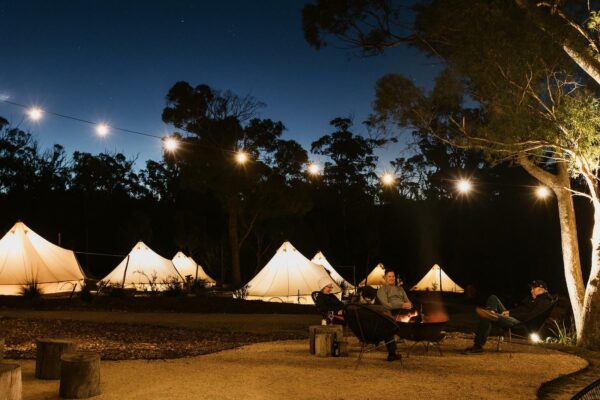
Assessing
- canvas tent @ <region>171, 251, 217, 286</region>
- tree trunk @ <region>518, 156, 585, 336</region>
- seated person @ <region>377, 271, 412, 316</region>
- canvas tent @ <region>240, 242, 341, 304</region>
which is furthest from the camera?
canvas tent @ <region>171, 251, 217, 286</region>

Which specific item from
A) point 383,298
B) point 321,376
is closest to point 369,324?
point 321,376

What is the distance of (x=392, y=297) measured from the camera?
7723mm

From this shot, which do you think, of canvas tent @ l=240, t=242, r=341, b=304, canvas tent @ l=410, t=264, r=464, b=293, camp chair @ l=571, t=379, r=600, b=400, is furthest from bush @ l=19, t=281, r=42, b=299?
canvas tent @ l=410, t=264, r=464, b=293

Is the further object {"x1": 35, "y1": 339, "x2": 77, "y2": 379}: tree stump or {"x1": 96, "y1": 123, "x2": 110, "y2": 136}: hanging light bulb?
{"x1": 96, "y1": 123, "x2": 110, "y2": 136}: hanging light bulb

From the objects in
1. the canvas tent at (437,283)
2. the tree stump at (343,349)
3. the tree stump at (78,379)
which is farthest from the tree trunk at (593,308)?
the canvas tent at (437,283)

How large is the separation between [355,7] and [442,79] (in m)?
2.13

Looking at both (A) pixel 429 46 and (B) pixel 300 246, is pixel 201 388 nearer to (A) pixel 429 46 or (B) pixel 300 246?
(A) pixel 429 46

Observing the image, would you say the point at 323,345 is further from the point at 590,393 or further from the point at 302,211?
the point at 302,211

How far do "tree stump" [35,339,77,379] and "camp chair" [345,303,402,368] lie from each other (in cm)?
298

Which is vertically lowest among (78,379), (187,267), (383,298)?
(78,379)

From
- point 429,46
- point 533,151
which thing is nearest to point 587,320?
point 533,151

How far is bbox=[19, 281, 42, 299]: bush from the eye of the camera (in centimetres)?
1559

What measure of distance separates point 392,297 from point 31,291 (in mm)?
11607

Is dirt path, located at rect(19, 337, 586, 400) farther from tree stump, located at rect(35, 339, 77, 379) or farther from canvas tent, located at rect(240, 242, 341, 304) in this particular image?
canvas tent, located at rect(240, 242, 341, 304)
